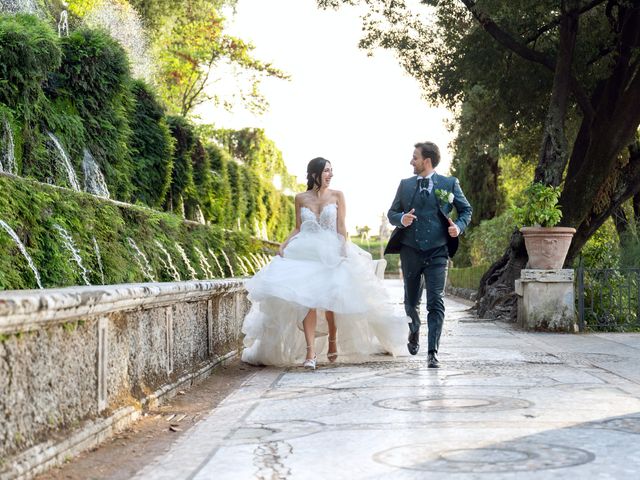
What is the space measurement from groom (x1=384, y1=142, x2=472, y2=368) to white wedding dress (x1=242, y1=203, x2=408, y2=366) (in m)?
0.44

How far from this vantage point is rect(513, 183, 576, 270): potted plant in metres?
13.4

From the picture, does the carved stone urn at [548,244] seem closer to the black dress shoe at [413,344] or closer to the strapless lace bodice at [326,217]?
the black dress shoe at [413,344]

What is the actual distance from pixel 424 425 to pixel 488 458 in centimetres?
95

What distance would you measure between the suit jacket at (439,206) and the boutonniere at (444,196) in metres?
0.02

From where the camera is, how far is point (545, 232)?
43.8 feet

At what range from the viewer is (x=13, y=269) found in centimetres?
682

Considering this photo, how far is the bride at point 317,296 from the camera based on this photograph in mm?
8539

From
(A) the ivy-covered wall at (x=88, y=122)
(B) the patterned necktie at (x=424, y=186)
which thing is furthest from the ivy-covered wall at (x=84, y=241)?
(B) the patterned necktie at (x=424, y=186)

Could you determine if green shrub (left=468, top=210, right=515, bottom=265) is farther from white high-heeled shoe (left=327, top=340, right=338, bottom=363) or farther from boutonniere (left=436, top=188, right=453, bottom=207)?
boutonniere (left=436, top=188, right=453, bottom=207)

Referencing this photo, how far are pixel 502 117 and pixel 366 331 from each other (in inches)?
483

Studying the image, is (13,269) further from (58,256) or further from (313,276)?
(313,276)

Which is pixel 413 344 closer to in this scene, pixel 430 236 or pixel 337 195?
pixel 430 236

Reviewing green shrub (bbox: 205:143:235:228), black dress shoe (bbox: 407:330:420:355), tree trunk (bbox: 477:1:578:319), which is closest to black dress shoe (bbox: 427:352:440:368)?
black dress shoe (bbox: 407:330:420:355)

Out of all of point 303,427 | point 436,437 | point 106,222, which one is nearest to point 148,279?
point 106,222
